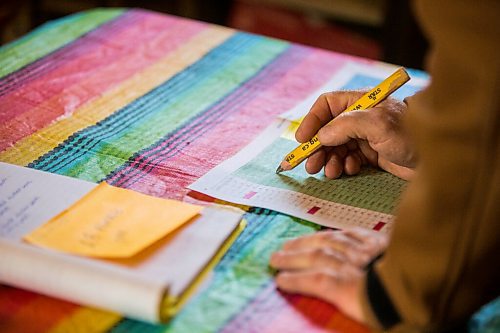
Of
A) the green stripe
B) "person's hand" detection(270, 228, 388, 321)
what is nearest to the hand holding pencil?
"person's hand" detection(270, 228, 388, 321)

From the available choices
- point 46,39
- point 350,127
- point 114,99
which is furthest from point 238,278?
point 46,39

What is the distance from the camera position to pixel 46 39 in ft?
5.24

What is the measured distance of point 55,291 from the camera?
83 cm

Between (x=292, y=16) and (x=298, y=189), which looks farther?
(x=292, y=16)

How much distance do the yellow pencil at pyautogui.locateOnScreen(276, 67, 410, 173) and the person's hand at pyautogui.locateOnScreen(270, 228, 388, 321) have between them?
Answer: 22 centimetres

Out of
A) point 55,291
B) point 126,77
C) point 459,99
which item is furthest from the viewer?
point 126,77

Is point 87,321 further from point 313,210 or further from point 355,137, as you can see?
point 355,137

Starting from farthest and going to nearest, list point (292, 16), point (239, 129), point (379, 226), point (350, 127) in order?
point (292, 16) → point (239, 129) → point (350, 127) → point (379, 226)

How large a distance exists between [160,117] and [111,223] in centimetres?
41

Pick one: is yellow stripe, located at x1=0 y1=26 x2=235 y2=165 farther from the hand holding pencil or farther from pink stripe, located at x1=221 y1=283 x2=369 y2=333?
pink stripe, located at x1=221 y1=283 x2=369 y2=333

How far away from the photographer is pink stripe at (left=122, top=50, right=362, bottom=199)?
1099mm

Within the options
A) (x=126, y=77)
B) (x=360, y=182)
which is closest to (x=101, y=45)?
(x=126, y=77)

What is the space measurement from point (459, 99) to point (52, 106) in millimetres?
799

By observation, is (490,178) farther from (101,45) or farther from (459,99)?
(101,45)
